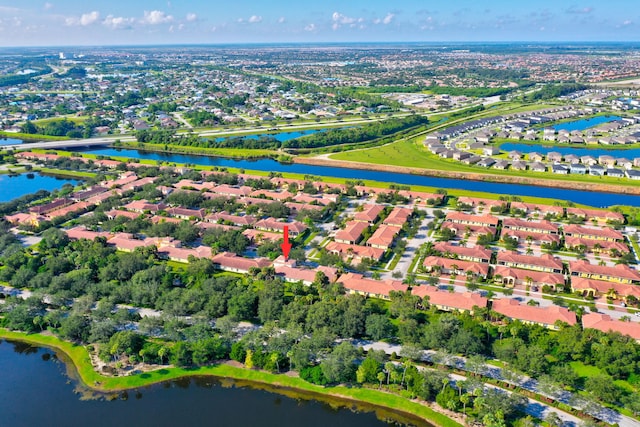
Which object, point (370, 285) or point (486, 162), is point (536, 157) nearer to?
point (486, 162)

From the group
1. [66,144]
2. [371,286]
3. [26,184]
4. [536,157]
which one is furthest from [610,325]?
[66,144]

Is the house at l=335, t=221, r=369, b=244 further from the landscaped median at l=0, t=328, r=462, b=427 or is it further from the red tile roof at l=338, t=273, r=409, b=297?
the landscaped median at l=0, t=328, r=462, b=427

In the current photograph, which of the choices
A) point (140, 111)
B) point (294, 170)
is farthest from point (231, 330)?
point (140, 111)

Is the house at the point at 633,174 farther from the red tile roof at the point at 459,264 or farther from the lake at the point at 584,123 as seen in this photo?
the red tile roof at the point at 459,264

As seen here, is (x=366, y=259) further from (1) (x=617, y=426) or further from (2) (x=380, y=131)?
(2) (x=380, y=131)

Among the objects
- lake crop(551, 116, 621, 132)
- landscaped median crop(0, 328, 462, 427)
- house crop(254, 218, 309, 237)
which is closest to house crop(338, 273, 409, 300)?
landscaped median crop(0, 328, 462, 427)

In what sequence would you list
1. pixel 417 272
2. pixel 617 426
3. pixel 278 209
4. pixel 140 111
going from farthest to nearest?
1. pixel 140 111
2. pixel 278 209
3. pixel 417 272
4. pixel 617 426
